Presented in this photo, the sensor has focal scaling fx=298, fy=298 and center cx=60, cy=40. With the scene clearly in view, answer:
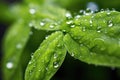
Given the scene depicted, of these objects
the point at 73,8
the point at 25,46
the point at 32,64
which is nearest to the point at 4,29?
the point at 73,8

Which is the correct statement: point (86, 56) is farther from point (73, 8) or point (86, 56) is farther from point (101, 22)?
point (73, 8)

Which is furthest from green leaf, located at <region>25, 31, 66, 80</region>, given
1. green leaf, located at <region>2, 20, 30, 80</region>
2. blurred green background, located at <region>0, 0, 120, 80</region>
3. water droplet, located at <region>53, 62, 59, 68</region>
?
blurred green background, located at <region>0, 0, 120, 80</region>

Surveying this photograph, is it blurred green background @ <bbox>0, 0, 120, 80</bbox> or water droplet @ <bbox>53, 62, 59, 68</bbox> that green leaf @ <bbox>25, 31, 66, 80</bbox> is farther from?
blurred green background @ <bbox>0, 0, 120, 80</bbox>

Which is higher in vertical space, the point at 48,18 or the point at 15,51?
the point at 48,18

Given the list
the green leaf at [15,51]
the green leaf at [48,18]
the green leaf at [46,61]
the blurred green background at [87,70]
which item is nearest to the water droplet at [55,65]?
the green leaf at [46,61]

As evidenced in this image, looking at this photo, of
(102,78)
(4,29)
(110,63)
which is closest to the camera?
(110,63)

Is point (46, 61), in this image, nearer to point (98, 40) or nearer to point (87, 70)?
point (98, 40)

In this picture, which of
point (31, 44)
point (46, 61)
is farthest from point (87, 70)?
point (46, 61)
